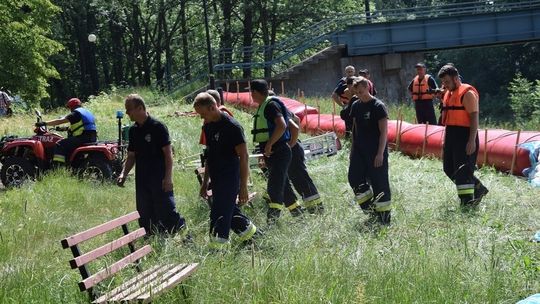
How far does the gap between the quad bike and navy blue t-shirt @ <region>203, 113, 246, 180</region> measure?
16.2 feet

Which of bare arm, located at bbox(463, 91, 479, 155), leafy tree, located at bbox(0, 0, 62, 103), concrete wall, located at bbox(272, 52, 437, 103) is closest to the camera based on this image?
bare arm, located at bbox(463, 91, 479, 155)

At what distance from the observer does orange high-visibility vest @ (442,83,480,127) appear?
28.0 ft

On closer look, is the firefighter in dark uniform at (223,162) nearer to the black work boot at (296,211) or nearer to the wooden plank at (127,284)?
the wooden plank at (127,284)

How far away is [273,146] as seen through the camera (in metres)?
8.22

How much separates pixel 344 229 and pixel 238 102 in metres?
16.9

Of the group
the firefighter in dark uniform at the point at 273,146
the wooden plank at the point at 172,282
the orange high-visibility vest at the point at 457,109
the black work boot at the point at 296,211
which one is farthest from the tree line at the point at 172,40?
the wooden plank at the point at 172,282

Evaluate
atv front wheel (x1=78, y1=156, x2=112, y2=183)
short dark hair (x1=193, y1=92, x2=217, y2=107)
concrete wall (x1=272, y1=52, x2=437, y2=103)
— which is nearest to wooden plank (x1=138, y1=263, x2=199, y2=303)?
short dark hair (x1=193, y1=92, x2=217, y2=107)

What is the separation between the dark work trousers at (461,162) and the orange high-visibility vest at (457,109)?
7 centimetres

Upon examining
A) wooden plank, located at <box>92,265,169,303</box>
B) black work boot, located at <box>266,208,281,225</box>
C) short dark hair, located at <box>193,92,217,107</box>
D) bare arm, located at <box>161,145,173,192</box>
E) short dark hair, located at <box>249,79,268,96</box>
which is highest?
short dark hair, located at <box>249,79,268,96</box>

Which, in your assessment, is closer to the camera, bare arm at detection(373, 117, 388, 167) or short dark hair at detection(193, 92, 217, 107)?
short dark hair at detection(193, 92, 217, 107)

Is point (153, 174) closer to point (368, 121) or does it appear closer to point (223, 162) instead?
point (223, 162)

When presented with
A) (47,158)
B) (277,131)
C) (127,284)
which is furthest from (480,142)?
(127,284)

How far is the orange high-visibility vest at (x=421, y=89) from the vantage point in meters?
14.5

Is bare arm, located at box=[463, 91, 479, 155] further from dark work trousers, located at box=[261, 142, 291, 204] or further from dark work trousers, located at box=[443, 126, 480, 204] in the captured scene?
dark work trousers, located at box=[261, 142, 291, 204]
